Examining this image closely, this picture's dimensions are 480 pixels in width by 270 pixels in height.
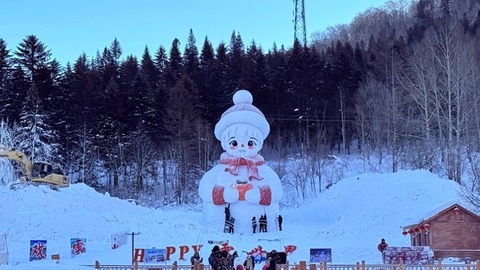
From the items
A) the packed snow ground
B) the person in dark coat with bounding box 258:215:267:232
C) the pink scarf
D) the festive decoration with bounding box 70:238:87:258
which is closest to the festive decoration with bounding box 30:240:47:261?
the packed snow ground

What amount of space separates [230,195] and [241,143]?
2.52m

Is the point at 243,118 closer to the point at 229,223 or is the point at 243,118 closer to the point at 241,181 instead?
the point at 241,181

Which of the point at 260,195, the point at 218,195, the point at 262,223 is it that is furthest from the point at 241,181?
the point at 262,223

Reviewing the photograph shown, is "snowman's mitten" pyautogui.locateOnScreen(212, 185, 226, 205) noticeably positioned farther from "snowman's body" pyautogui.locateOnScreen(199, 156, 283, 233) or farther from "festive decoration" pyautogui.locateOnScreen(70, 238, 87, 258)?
"festive decoration" pyautogui.locateOnScreen(70, 238, 87, 258)

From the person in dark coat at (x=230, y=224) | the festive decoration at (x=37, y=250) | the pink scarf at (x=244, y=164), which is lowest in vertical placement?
the festive decoration at (x=37, y=250)

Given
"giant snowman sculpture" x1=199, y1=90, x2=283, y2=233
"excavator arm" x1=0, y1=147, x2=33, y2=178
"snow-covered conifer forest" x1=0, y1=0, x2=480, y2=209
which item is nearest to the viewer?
"giant snowman sculpture" x1=199, y1=90, x2=283, y2=233

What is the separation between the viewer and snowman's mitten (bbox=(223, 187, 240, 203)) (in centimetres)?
2525

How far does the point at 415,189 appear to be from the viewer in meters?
28.0

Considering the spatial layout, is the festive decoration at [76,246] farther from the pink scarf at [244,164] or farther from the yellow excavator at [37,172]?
the yellow excavator at [37,172]

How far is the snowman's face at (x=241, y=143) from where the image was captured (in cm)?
2628

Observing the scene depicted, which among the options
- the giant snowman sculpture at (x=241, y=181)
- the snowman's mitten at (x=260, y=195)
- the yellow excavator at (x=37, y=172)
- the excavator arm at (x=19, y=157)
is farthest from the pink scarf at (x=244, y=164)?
the excavator arm at (x=19, y=157)

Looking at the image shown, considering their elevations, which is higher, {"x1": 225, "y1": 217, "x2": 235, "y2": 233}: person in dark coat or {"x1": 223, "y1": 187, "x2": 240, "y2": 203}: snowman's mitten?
{"x1": 223, "y1": 187, "x2": 240, "y2": 203}: snowman's mitten

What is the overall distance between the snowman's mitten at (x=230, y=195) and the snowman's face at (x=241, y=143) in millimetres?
1792

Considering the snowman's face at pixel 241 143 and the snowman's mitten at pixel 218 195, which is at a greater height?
the snowman's face at pixel 241 143
